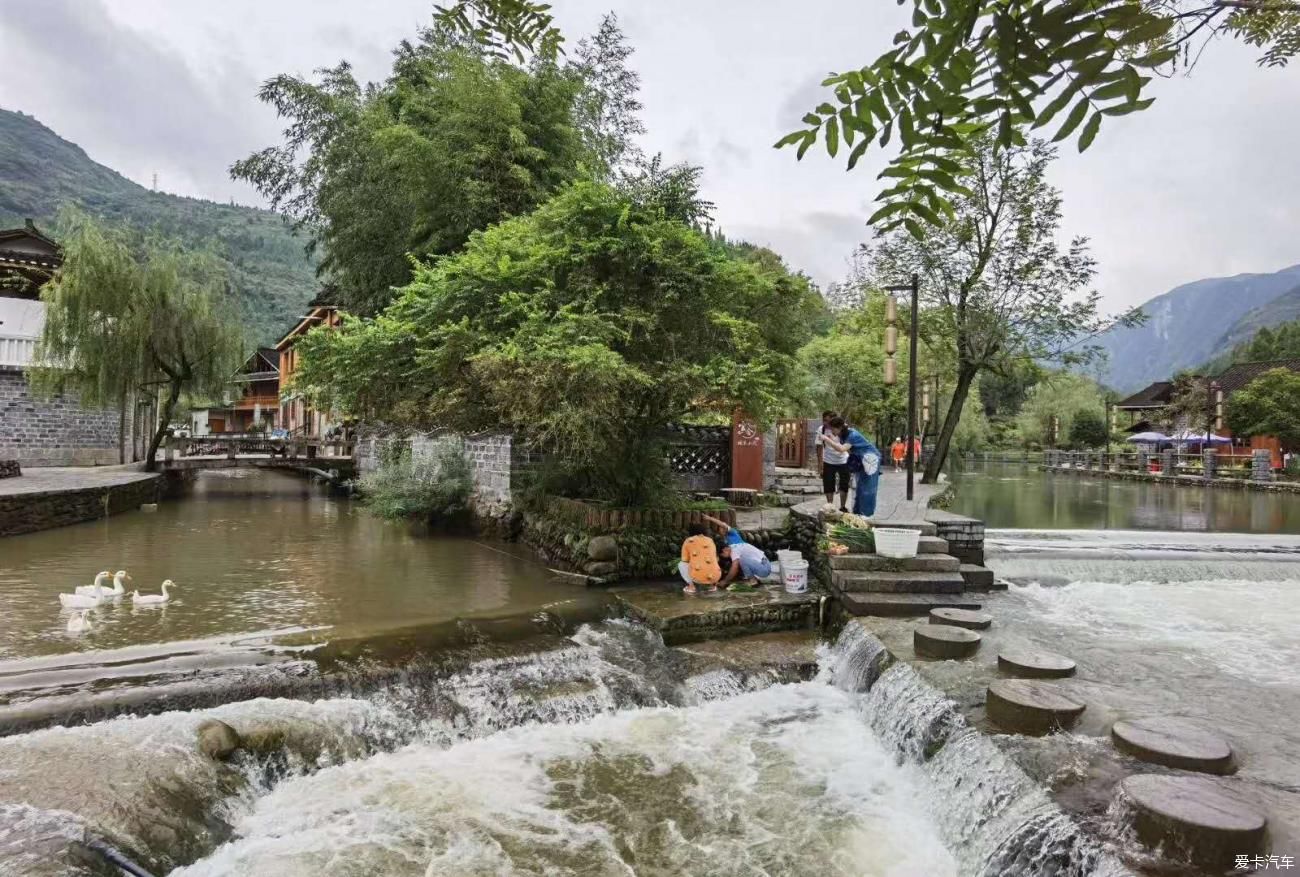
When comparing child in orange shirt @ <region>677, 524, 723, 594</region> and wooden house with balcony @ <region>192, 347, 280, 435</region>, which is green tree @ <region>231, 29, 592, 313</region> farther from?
wooden house with balcony @ <region>192, 347, 280, 435</region>

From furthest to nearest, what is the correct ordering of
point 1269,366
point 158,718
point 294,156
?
1. point 1269,366
2. point 294,156
3. point 158,718

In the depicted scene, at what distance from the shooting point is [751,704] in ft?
19.5

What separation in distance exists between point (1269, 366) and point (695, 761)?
46.8 m

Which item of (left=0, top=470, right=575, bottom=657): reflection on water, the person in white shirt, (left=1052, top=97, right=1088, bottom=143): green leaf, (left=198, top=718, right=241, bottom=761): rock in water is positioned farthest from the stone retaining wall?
(left=1052, top=97, right=1088, bottom=143): green leaf

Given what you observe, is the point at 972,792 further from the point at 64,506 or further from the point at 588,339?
the point at 64,506

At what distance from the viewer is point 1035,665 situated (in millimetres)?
4984

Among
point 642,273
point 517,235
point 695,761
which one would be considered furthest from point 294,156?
point 695,761

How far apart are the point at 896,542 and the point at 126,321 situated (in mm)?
17048

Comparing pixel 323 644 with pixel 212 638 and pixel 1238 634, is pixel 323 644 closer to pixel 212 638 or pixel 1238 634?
pixel 212 638

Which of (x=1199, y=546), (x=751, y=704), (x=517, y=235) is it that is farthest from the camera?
(x=1199, y=546)

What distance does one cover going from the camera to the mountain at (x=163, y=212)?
58344mm

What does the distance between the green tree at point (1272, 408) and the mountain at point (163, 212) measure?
52.8 metres

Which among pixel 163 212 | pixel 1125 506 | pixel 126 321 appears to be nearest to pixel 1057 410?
pixel 1125 506

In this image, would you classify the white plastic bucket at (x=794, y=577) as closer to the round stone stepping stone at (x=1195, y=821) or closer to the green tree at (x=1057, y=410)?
the round stone stepping stone at (x=1195, y=821)
